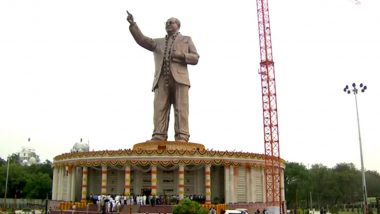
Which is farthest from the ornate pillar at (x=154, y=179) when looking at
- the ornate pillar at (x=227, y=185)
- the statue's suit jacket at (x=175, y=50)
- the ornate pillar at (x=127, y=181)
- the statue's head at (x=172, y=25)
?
the statue's head at (x=172, y=25)

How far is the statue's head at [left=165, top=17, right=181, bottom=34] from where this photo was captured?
175 feet

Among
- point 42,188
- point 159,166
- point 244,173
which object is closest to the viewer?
point 159,166

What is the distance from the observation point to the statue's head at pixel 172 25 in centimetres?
5344

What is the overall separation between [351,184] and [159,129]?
40720 mm

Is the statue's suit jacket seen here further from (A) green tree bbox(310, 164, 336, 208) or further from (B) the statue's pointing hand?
(A) green tree bbox(310, 164, 336, 208)

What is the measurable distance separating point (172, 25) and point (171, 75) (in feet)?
19.0

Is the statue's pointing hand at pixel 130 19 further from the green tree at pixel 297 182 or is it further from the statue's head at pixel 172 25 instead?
the green tree at pixel 297 182

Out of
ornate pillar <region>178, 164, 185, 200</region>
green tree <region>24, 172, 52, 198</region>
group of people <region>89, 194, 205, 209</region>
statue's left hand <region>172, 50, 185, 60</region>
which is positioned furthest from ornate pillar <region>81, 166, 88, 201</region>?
green tree <region>24, 172, 52, 198</region>

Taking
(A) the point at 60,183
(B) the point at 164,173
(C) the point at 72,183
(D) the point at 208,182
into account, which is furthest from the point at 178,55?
(A) the point at 60,183

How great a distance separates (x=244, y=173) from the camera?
161 feet

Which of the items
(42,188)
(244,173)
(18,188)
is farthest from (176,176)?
(18,188)

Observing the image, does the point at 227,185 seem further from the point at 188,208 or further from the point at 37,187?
the point at 37,187

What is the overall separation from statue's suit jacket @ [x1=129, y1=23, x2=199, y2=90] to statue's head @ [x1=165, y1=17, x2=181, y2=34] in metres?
0.86

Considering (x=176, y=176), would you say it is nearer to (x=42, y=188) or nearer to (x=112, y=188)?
(x=112, y=188)
